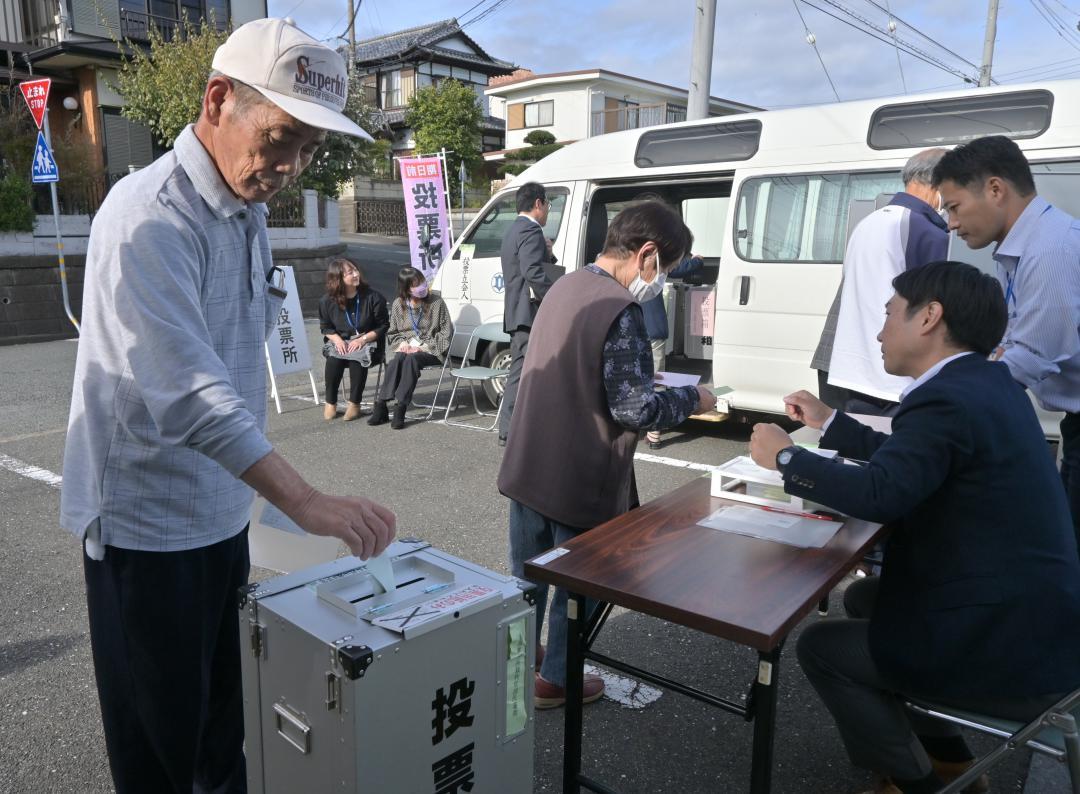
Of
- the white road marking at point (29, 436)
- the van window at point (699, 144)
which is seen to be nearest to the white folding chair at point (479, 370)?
the van window at point (699, 144)

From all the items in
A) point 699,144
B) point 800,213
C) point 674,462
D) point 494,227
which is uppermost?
point 699,144

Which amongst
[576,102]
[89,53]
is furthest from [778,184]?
[576,102]

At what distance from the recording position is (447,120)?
24547mm

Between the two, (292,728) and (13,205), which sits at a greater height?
(13,205)

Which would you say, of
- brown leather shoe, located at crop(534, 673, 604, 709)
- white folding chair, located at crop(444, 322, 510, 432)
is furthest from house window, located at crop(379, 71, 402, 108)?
brown leather shoe, located at crop(534, 673, 604, 709)

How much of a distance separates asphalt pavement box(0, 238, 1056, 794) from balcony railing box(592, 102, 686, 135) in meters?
21.6

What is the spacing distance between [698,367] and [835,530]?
521 centimetres

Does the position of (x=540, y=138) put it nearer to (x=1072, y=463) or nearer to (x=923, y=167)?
(x=923, y=167)

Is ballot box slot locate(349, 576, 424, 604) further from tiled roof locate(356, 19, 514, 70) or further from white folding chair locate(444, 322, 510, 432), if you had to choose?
tiled roof locate(356, 19, 514, 70)

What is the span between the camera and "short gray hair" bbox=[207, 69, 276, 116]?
1456 mm

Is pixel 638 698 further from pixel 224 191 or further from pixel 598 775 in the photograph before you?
pixel 224 191

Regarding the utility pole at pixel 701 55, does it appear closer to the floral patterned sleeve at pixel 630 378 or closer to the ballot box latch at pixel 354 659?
the floral patterned sleeve at pixel 630 378

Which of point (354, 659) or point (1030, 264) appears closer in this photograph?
point (354, 659)

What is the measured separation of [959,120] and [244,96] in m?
4.82
